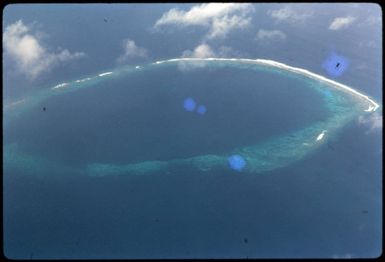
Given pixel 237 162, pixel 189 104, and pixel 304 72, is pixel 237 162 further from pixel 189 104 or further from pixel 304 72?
pixel 304 72

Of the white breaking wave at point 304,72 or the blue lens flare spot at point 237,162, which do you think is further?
the white breaking wave at point 304,72

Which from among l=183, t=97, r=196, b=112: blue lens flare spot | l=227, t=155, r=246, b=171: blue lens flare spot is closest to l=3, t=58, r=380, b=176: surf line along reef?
l=227, t=155, r=246, b=171: blue lens flare spot

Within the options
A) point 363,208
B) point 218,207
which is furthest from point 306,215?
point 218,207

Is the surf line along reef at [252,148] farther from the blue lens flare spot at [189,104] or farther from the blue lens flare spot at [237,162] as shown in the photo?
the blue lens flare spot at [189,104]

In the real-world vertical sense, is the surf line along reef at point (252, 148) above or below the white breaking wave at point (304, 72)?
below

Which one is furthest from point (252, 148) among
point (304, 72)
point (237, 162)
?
point (304, 72)

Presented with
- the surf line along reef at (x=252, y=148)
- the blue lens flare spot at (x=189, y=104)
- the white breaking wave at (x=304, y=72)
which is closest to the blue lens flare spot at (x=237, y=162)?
the surf line along reef at (x=252, y=148)

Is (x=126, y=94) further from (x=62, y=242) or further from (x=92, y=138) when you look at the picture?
(x=62, y=242)

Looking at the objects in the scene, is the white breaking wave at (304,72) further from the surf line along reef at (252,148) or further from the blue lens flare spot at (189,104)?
the blue lens flare spot at (189,104)
